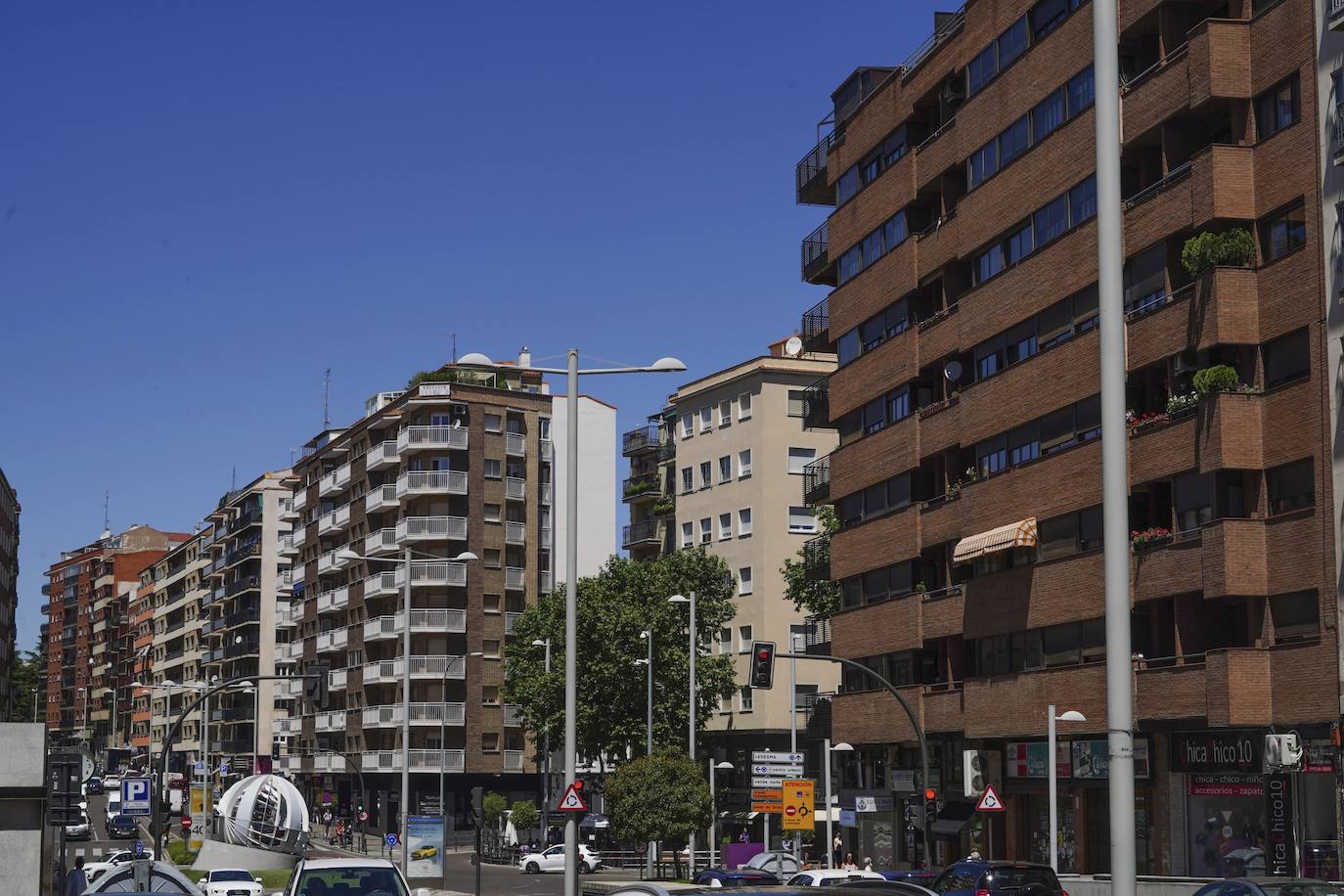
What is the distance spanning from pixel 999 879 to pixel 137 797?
78.2 ft

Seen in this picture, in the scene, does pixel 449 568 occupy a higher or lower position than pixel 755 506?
lower

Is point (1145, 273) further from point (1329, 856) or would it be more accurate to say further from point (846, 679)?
point (846, 679)

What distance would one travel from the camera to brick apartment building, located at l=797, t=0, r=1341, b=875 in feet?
123

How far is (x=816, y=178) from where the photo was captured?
63.6 m

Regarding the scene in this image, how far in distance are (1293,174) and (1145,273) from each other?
5238 millimetres

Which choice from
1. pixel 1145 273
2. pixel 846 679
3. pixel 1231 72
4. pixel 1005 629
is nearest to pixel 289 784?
pixel 846 679

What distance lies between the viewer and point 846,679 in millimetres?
61844

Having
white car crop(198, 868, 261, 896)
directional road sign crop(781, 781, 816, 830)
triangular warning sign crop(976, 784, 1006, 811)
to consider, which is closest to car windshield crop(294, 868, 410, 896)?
directional road sign crop(781, 781, 816, 830)

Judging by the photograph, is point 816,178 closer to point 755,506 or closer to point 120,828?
point 755,506

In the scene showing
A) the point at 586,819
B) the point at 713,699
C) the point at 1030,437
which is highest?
the point at 1030,437

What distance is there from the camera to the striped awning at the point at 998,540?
1810 inches

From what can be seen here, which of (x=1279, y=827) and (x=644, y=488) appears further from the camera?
(x=644, y=488)

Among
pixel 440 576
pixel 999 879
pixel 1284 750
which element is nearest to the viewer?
pixel 999 879

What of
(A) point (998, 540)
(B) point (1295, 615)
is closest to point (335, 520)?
(A) point (998, 540)
